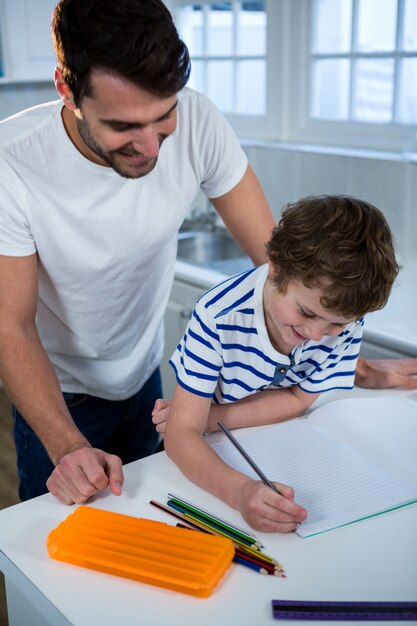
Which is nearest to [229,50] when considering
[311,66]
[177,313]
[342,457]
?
[311,66]

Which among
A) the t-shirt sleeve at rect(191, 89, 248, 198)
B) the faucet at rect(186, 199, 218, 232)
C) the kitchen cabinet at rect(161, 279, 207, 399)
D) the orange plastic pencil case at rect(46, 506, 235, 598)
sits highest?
the t-shirt sleeve at rect(191, 89, 248, 198)

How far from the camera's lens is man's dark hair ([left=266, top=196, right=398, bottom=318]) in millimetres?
1106

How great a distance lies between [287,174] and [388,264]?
65.4 inches

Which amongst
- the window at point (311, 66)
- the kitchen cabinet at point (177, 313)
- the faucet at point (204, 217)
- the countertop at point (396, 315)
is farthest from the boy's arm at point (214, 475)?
the faucet at point (204, 217)

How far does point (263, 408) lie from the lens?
1.32 metres

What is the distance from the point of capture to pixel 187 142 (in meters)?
1.48

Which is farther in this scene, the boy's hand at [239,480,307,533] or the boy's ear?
the boy's ear

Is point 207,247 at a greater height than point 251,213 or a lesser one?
lesser

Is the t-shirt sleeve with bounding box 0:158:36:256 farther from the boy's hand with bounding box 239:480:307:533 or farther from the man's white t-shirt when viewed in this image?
the boy's hand with bounding box 239:480:307:533

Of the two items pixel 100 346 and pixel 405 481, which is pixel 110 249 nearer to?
pixel 100 346

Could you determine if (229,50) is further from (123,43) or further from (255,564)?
(255,564)

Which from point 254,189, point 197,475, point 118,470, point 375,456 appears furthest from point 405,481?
point 254,189

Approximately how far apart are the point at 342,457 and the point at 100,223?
615 mm

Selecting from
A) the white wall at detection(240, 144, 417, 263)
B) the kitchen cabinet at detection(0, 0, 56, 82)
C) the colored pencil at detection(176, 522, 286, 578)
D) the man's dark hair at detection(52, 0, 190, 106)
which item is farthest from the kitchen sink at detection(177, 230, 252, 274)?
the colored pencil at detection(176, 522, 286, 578)
